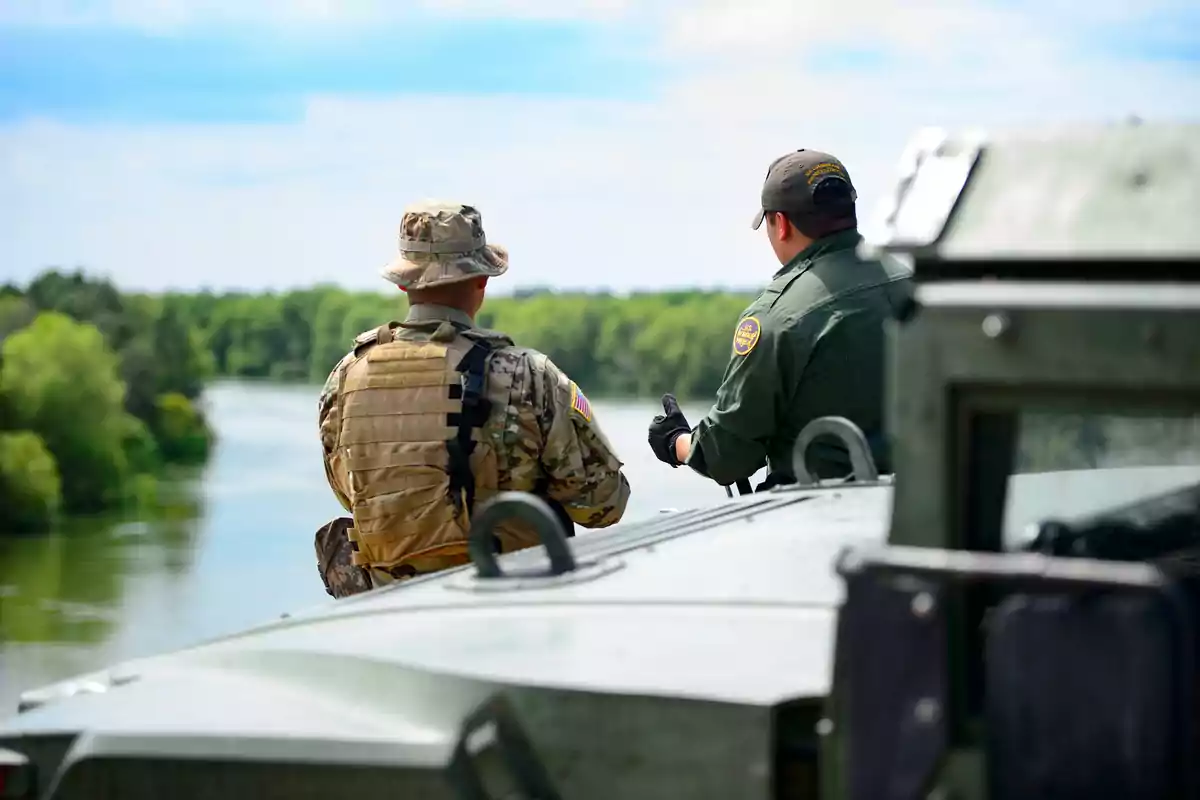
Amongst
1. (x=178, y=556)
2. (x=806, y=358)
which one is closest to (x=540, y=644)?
(x=806, y=358)

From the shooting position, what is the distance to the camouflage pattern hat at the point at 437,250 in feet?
15.5

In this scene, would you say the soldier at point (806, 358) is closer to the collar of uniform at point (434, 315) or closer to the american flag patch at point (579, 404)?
the american flag patch at point (579, 404)

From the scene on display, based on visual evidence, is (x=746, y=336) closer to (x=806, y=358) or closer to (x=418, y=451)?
(x=806, y=358)

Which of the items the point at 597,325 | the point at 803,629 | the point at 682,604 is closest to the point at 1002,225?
the point at 803,629

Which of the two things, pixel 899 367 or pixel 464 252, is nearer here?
pixel 899 367

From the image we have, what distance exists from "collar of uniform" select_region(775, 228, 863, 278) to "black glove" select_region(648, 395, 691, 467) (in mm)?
501

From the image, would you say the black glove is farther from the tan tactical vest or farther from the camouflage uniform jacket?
the tan tactical vest

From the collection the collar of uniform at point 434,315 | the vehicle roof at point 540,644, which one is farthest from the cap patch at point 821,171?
the vehicle roof at point 540,644

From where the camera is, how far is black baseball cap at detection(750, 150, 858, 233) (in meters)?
5.19

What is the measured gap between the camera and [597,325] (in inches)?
641

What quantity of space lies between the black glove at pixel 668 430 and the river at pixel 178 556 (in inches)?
867

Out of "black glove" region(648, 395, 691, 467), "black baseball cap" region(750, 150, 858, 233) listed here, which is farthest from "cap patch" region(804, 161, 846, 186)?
"black glove" region(648, 395, 691, 467)

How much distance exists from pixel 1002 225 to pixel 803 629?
841mm

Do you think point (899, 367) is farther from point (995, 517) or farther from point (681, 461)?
point (681, 461)
